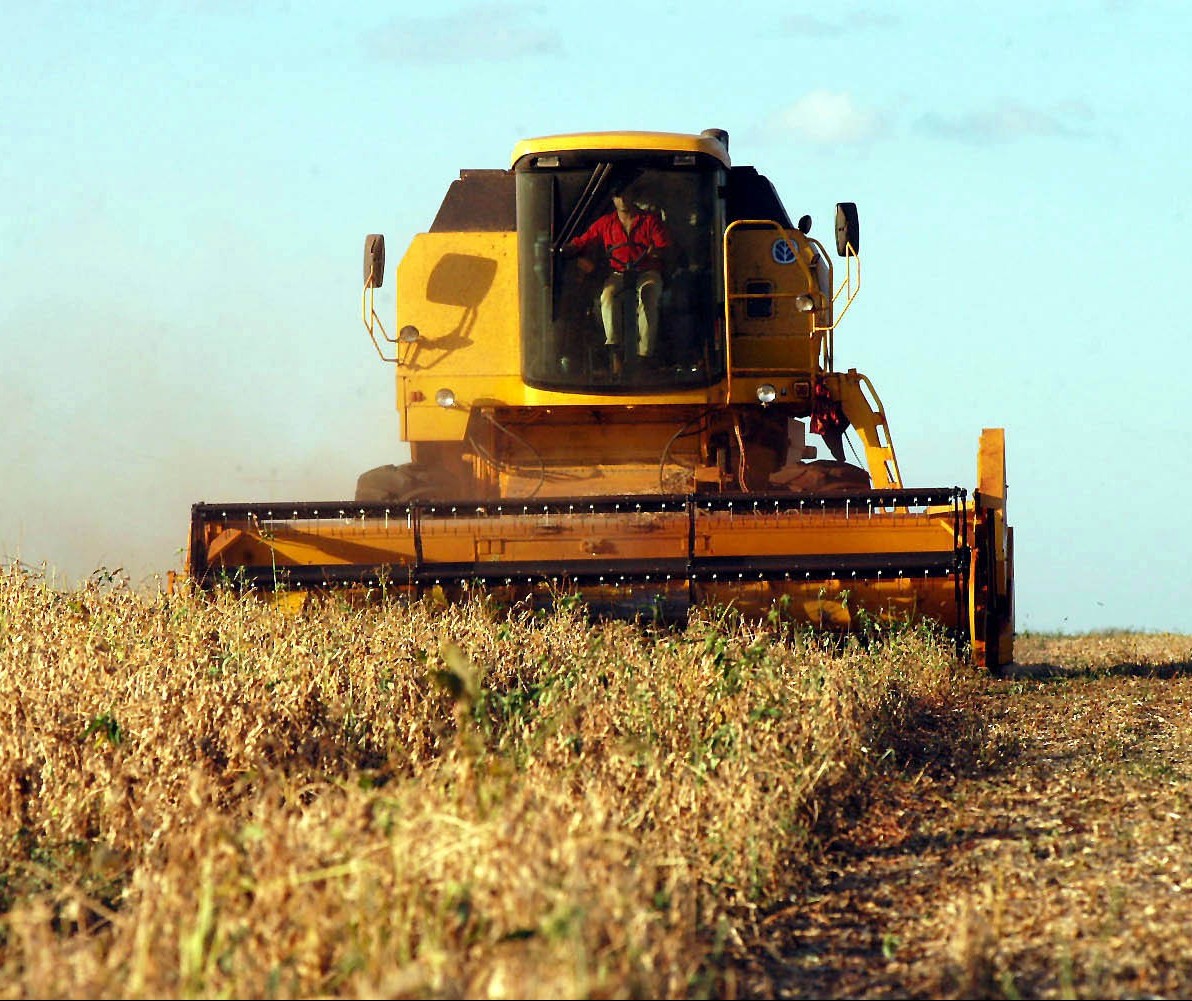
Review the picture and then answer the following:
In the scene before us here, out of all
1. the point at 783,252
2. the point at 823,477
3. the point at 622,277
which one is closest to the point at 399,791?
the point at 823,477

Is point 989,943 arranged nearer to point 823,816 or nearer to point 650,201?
point 823,816

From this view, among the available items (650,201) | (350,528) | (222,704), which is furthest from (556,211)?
(222,704)

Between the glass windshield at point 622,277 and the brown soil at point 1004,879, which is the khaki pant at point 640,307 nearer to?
the glass windshield at point 622,277

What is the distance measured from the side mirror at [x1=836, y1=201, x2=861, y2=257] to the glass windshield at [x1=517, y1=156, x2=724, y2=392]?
29.6 inches

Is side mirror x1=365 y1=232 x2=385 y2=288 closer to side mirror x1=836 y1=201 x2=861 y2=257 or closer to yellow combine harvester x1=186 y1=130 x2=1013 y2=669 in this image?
yellow combine harvester x1=186 y1=130 x2=1013 y2=669

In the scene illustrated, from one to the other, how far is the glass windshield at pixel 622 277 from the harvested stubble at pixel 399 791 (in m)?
2.89

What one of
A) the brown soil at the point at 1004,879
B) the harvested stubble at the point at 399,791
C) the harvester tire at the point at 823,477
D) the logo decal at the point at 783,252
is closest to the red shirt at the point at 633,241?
the logo decal at the point at 783,252

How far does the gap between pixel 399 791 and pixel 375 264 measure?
7.45 metres

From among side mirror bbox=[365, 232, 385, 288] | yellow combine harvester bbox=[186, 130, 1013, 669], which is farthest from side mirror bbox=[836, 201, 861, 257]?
side mirror bbox=[365, 232, 385, 288]

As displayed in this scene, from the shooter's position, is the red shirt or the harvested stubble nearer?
the harvested stubble

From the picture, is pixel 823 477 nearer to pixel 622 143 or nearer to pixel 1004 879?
pixel 622 143

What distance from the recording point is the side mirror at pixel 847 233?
431 inches

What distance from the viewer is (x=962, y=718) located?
7395mm

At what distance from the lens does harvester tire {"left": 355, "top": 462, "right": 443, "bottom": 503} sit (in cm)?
1097
